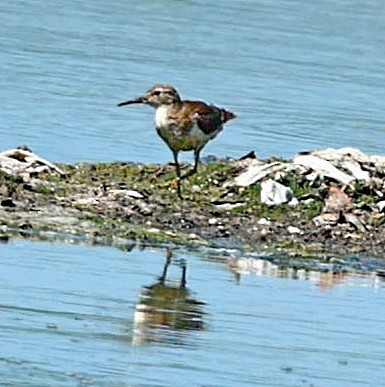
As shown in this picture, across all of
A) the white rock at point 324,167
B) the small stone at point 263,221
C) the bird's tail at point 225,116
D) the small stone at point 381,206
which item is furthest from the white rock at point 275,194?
the bird's tail at point 225,116

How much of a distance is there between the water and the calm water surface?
5047 millimetres

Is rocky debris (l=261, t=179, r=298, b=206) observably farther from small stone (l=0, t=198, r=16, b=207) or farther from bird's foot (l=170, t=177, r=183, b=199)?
small stone (l=0, t=198, r=16, b=207)

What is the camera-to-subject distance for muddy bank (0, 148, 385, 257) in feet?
43.1

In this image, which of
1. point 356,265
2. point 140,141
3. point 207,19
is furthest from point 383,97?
point 356,265

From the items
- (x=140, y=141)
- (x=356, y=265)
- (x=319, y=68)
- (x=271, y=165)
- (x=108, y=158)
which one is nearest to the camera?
(x=356, y=265)

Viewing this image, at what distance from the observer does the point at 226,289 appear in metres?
11.4

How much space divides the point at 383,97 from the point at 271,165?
340 inches

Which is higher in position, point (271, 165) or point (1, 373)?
point (271, 165)

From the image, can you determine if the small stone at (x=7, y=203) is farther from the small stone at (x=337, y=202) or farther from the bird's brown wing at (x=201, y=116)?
the small stone at (x=337, y=202)

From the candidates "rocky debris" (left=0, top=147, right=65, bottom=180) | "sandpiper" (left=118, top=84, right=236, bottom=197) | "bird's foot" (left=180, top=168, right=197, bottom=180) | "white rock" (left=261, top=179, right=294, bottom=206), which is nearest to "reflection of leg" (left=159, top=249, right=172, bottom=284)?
"white rock" (left=261, top=179, right=294, bottom=206)

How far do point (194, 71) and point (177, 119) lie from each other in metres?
9.94

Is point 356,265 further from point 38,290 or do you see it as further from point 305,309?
point 38,290

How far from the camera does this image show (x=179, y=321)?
10398 mm

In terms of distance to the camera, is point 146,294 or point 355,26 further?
point 355,26
